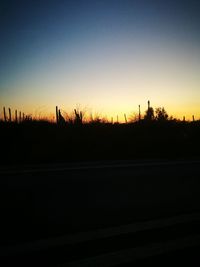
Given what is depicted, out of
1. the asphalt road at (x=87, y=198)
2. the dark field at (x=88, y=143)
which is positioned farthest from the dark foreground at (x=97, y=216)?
the dark field at (x=88, y=143)

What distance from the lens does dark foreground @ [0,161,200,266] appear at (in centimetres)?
420

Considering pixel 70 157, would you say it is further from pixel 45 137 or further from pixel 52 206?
pixel 52 206

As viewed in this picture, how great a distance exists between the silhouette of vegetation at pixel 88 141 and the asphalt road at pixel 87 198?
608cm

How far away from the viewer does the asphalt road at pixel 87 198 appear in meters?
5.54

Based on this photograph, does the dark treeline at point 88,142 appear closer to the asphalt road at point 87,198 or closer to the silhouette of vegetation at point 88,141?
the silhouette of vegetation at point 88,141

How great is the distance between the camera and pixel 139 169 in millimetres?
12227

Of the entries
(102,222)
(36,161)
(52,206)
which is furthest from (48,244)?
(36,161)

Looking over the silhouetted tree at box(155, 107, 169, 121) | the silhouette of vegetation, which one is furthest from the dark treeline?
the silhouetted tree at box(155, 107, 169, 121)

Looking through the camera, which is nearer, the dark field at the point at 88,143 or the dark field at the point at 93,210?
the dark field at the point at 93,210

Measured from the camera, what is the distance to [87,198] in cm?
757

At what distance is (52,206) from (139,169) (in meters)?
5.91

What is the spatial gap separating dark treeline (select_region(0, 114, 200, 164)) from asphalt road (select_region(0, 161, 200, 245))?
5917mm

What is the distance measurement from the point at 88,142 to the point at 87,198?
1275 centimetres

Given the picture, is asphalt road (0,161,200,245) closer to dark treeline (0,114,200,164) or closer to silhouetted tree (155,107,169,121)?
dark treeline (0,114,200,164)
